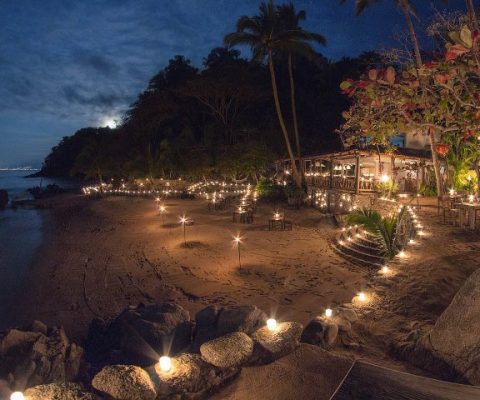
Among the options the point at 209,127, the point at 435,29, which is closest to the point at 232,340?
the point at 435,29

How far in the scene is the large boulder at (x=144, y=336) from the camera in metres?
5.50

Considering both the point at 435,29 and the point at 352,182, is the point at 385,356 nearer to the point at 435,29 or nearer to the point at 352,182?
the point at 435,29

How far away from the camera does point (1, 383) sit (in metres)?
4.05

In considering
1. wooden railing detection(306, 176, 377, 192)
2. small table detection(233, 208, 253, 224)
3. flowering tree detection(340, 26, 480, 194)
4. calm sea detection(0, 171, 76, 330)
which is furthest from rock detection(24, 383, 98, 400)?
wooden railing detection(306, 176, 377, 192)

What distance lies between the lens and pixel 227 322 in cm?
545

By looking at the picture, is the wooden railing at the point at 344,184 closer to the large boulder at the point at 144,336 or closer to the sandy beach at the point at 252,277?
the sandy beach at the point at 252,277

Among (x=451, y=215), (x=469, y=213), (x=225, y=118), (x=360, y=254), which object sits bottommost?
(x=360, y=254)

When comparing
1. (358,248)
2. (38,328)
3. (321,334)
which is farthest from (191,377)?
(358,248)

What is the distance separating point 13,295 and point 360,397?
10946 mm

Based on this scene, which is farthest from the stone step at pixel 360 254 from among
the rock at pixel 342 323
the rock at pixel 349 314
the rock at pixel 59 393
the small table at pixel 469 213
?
the rock at pixel 59 393

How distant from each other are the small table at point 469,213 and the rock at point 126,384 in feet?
36.4

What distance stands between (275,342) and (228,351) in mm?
646

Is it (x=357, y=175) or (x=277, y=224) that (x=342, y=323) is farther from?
(x=357, y=175)

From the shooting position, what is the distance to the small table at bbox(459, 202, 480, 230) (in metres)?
11.2
